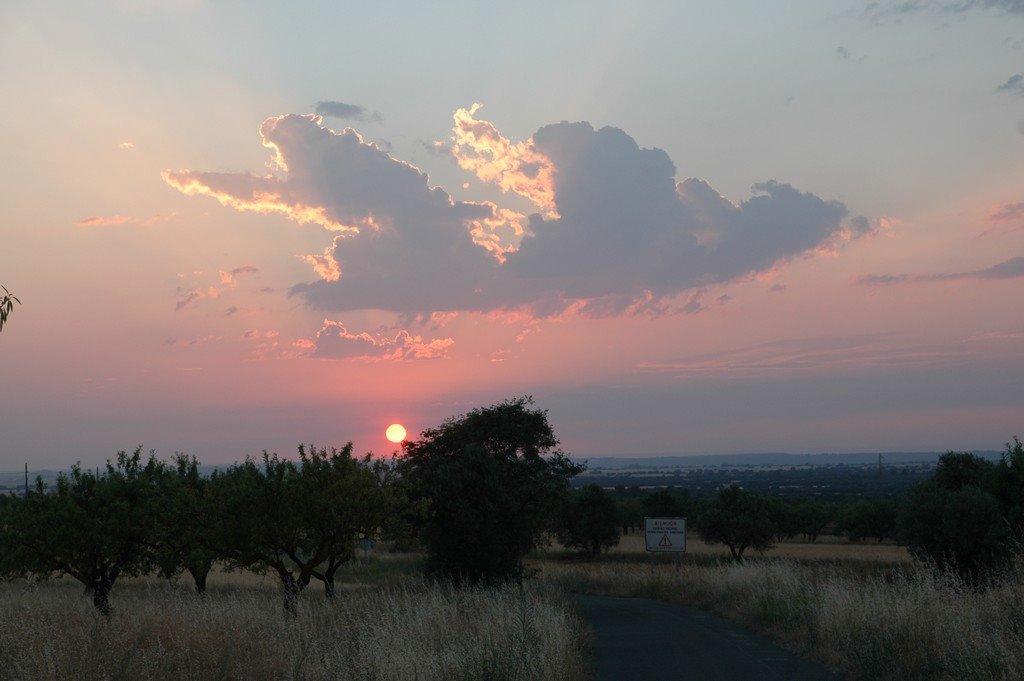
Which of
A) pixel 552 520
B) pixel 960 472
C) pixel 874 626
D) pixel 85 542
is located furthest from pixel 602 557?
pixel 874 626

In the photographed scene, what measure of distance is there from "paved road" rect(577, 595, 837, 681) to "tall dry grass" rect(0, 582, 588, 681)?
2.77 ft

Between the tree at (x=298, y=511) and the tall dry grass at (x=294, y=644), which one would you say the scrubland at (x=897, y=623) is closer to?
the tall dry grass at (x=294, y=644)

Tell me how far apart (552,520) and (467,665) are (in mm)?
25383

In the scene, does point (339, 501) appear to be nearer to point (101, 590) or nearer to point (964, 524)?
point (101, 590)

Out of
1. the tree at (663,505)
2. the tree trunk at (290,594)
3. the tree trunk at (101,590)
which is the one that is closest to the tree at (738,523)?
the tree at (663,505)

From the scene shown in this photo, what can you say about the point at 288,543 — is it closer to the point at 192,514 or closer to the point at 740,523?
the point at 192,514

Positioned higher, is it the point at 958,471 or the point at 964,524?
the point at 958,471

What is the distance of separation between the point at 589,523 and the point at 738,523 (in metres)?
15.2

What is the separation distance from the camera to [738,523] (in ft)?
219

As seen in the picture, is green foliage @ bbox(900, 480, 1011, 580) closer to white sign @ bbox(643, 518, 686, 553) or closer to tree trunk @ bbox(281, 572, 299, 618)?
white sign @ bbox(643, 518, 686, 553)

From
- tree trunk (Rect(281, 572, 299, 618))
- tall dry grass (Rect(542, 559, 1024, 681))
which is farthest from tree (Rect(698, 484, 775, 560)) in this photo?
tree trunk (Rect(281, 572, 299, 618))

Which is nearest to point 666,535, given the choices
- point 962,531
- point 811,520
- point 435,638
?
point 962,531

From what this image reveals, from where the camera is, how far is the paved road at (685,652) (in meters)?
14.7

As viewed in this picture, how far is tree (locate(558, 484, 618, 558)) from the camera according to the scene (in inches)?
3068
